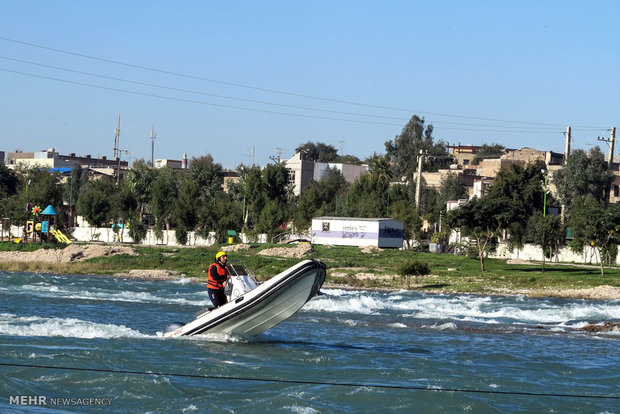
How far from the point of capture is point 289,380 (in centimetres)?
1983

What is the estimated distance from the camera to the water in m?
17.9

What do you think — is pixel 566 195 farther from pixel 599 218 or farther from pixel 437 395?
pixel 437 395

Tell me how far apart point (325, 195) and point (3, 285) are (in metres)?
71.7

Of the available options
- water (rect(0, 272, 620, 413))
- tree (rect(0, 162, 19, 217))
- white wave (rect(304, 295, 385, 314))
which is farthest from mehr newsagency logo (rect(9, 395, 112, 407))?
tree (rect(0, 162, 19, 217))

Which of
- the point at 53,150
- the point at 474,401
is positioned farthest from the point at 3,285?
the point at 53,150

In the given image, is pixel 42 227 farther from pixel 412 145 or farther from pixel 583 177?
pixel 412 145

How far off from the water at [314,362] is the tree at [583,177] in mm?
58693

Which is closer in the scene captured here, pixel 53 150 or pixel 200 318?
pixel 200 318

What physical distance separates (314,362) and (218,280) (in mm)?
3362

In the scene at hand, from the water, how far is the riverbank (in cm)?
1391

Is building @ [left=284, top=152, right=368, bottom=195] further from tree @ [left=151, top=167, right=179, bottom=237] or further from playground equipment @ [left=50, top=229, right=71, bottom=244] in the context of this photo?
playground equipment @ [left=50, top=229, right=71, bottom=244]

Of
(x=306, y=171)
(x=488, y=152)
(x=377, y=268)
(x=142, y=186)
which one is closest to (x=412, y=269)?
(x=377, y=268)

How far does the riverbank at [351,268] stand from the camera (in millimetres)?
49906

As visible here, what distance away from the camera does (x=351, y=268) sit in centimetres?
5828
